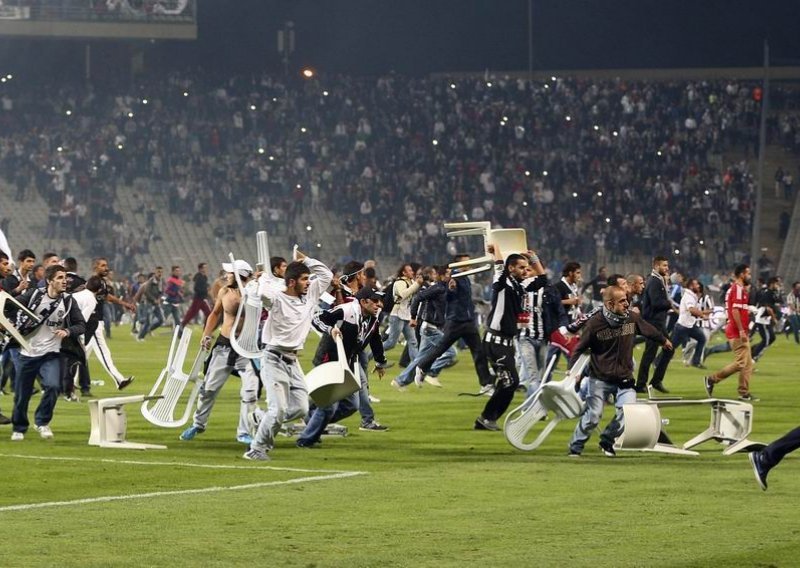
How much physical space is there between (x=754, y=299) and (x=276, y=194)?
24.9 m

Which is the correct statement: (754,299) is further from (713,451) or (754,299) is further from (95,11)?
(95,11)

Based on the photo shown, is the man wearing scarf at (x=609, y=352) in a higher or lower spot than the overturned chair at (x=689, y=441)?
higher

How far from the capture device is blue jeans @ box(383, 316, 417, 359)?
1103 inches

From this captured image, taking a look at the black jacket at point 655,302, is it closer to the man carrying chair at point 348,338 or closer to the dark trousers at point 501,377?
the dark trousers at point 501,377

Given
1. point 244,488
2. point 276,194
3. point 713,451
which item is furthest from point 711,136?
point 244,488

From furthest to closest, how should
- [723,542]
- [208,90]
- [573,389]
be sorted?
[208,90]
[573,389]
[723,542]

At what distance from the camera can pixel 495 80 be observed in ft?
221

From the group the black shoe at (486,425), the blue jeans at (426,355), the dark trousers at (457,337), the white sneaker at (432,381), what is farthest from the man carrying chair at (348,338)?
the white sneaker at (432,381)

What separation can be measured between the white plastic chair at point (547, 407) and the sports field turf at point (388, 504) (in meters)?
0.21

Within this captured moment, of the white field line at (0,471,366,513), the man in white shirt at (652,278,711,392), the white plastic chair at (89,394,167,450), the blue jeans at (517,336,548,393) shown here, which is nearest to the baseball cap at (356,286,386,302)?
the blue jeans at (517,336,548,393)

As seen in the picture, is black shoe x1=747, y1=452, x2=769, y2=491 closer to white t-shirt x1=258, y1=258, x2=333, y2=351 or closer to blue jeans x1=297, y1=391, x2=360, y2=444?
white t-shirt x1=258, y1=258, x2=333, y2=351

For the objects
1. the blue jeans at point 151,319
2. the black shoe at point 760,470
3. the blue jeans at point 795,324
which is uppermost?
the black shoe at point 760,470

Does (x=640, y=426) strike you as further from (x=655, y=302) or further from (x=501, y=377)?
(x=655, y=302)

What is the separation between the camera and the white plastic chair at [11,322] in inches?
669
